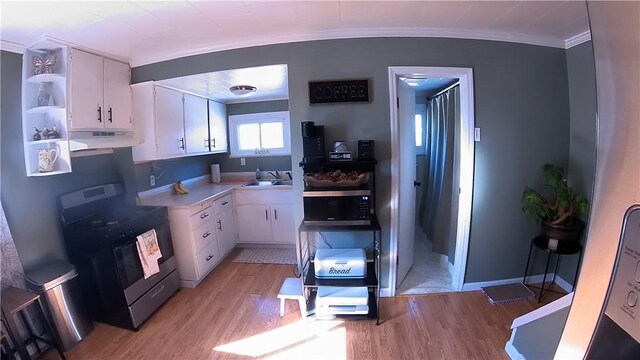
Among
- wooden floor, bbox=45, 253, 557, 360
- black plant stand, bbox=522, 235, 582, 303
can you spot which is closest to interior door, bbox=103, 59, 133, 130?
wooden floor, bbox=45, 253, 557, 360

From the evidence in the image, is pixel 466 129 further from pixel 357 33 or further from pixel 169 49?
pixel 169 49

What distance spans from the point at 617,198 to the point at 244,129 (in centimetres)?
402

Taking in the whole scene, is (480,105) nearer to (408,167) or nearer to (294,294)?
(408,167)

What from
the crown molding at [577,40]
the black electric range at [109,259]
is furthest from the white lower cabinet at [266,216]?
the crown molding at [577,40]

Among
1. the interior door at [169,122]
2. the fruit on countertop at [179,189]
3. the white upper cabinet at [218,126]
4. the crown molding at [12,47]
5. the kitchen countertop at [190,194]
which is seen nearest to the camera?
the crown molding at [12,47]

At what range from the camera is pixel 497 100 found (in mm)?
2186

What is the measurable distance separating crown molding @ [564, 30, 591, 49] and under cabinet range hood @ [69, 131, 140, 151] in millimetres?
3957

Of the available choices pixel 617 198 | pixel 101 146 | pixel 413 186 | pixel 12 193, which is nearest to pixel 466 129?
pixel 413 186

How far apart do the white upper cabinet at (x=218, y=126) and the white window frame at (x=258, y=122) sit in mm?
131

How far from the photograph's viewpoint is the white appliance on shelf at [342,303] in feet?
6.70

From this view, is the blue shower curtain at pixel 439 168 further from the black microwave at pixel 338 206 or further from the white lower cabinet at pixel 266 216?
the white lower cabinet at pixel 266 216

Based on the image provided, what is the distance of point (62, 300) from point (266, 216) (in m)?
1.96

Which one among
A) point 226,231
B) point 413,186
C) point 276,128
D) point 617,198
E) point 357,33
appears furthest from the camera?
point 276,128

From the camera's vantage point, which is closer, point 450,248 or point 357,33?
point 357,33
